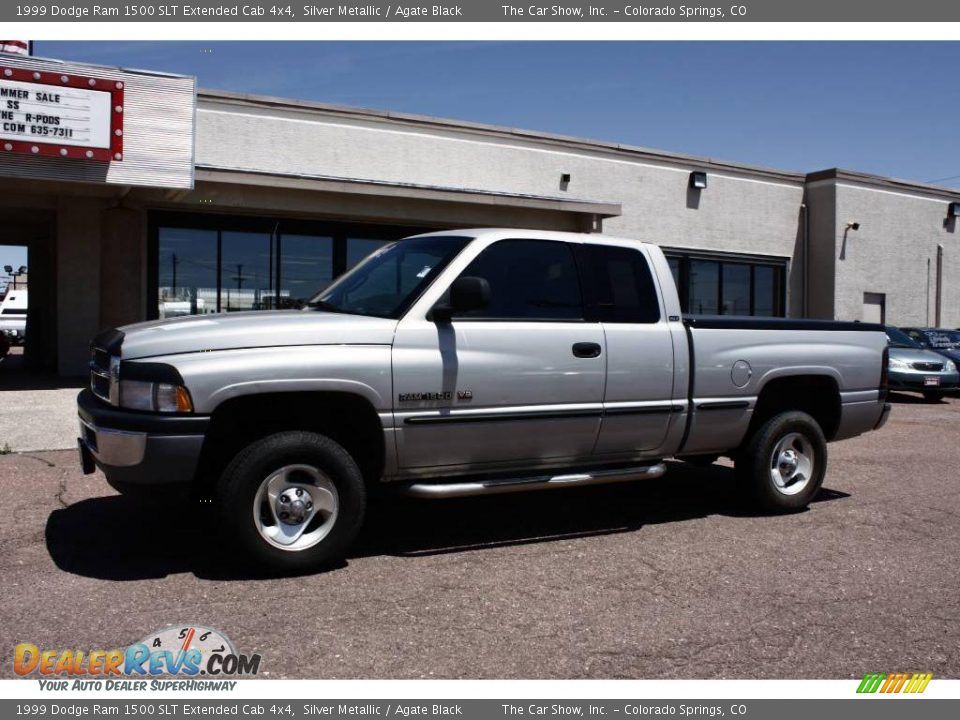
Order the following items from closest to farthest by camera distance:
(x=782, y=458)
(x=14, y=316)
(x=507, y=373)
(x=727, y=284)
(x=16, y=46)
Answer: (x=507, y=373) → (x=782, y=458) → (x=16, y=46) → (x=727, y=284) → (x=14, y=316)

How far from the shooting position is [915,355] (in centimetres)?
1678

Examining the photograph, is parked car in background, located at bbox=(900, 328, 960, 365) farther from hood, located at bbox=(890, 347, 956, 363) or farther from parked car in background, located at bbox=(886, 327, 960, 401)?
parked car in background, located at bbox=(886, 327, 960, 401)

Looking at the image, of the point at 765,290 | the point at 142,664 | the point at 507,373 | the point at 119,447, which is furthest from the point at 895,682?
the point at 765,290

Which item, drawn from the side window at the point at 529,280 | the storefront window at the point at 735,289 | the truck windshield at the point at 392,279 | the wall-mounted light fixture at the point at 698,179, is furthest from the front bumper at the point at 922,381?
the truck windshield at the point at 392,279

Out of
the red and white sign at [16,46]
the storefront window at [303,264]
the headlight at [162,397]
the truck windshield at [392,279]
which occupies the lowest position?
the headlight at [162,397]

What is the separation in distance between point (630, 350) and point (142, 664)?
11.8ft

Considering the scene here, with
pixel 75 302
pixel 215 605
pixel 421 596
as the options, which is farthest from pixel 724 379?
pixel 75 302

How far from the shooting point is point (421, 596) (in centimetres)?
481

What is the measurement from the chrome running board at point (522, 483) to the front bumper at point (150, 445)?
1.29m

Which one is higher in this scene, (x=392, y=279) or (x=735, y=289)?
(x=735, y=289)

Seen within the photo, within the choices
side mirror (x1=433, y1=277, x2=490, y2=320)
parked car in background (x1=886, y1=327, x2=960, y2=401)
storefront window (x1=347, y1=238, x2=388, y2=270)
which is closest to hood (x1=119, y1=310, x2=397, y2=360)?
side mirror (x1=433, y1=277, x2=490, y2=320)

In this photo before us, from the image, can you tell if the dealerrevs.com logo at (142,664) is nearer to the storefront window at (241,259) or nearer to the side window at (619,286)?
the side window at (619,286)

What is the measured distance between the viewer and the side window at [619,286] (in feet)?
20.2

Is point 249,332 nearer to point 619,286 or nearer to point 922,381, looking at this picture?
point 619,286
